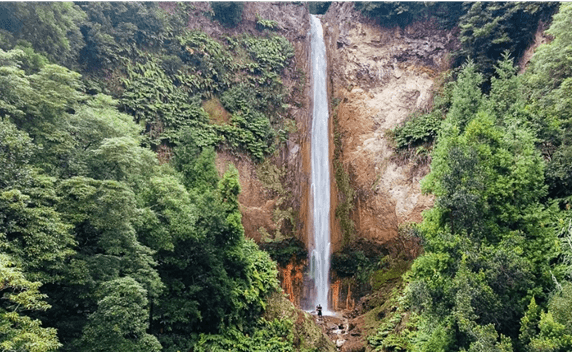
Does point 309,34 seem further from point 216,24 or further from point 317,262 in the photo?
point 317,262

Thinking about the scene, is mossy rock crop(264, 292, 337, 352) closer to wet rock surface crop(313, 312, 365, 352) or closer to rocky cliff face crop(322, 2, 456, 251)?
wet rock surface crop(313, 312, 365, 352)

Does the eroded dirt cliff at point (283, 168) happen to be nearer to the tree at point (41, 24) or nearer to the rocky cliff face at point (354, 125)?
the rocky cliff face at point (354, 125)

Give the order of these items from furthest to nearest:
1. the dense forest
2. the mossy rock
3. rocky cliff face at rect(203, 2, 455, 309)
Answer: rocky cliff face at rect(203, 2, 455, 309) < the mossy rock < the dense forest

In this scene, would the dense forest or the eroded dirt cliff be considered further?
the eroded dirt cliff

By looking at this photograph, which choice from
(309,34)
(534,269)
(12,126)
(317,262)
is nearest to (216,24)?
(309,34)

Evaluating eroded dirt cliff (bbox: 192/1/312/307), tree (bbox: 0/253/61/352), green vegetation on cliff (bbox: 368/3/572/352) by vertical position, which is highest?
eroded dirt cliff (bbox: 192/1/312/307)

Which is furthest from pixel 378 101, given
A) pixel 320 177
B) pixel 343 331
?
pixel 343 331

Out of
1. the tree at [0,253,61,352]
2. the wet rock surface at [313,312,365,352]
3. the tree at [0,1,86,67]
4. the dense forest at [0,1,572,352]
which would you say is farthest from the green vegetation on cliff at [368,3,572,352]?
the tree at [0,1,86,67]

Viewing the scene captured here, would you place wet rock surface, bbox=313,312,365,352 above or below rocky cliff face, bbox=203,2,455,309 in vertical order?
below
